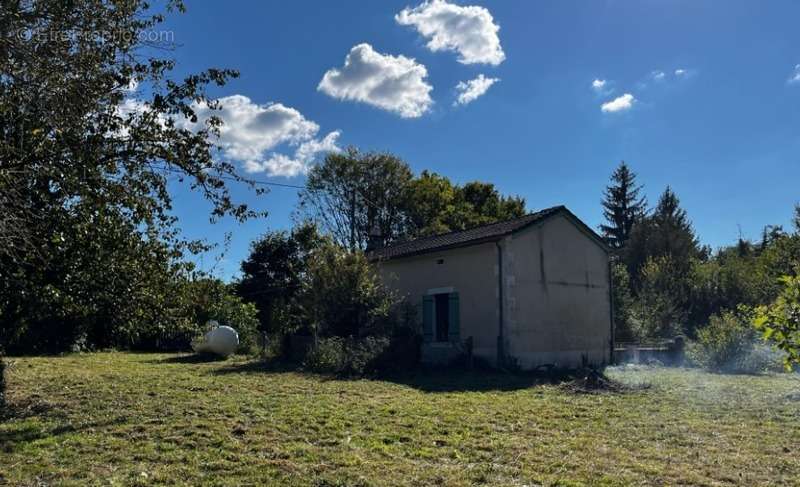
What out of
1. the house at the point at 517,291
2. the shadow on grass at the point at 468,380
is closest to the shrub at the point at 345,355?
the shadow on grass at the point at 468,380

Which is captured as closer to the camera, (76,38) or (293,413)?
(76,38)

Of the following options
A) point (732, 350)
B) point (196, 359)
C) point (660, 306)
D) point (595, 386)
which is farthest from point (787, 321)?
point (660, 306)

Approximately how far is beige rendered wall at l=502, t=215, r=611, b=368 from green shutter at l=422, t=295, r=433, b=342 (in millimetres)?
2788

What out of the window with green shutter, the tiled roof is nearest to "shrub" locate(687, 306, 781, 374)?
the tiled roof

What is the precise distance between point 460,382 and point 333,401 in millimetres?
4028

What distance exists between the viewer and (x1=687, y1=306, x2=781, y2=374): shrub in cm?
1664

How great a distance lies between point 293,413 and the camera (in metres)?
8.31

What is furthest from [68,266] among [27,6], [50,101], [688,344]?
[688,344]

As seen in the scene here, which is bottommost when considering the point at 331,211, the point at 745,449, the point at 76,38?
the point at 745,449

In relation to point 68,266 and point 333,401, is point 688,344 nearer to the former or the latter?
point 333,401

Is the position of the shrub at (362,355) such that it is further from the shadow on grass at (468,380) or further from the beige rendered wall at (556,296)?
the beige rendered wall at (556,296)

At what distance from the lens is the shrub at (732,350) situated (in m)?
16.6

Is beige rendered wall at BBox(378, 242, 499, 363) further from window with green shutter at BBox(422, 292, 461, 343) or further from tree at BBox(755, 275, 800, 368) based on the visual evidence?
tree at BBox(755, 275, 800, 368)

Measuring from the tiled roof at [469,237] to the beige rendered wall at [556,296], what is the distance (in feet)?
0.83
